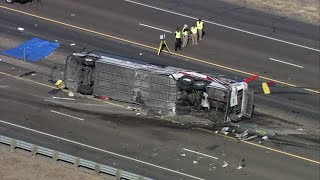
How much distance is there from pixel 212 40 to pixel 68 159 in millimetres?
16766

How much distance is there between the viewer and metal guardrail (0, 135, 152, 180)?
27.5 m

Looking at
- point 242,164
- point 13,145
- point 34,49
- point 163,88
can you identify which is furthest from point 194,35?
point 13,145

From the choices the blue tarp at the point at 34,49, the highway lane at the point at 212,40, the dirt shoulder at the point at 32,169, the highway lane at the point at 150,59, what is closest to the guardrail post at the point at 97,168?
the dirt shoulder at the point at 32,169

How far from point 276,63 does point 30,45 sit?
49.2 ft

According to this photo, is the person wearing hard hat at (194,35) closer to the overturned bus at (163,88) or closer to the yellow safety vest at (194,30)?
the yellow safety vest at (194,30)

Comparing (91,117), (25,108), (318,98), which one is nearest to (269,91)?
(318,98)

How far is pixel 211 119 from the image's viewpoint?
110 feet

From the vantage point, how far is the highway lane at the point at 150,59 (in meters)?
35.3

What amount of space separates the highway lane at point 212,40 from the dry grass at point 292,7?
4.89 metres

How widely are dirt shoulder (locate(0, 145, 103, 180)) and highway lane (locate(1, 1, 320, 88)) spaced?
567 inches

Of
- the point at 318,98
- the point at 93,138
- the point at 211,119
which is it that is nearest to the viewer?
the point at 93,138

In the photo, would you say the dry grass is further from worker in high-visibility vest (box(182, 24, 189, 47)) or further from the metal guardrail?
the metal guardrail

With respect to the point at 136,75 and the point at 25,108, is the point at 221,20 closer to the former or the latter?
the point at 136,75

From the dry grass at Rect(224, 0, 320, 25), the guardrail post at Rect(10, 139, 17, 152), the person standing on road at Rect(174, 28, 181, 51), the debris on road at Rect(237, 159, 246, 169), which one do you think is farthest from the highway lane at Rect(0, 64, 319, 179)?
the dry grass at Rect(224, 0, 320, 25)
